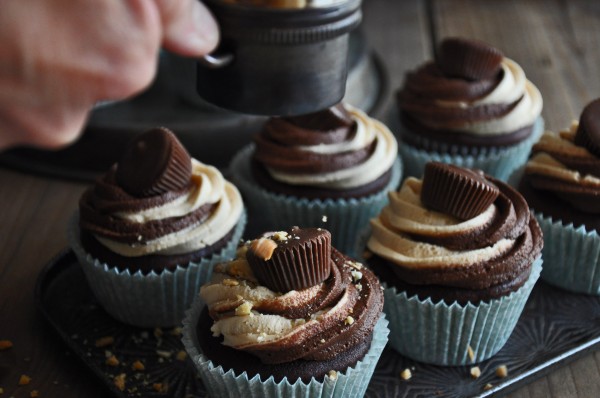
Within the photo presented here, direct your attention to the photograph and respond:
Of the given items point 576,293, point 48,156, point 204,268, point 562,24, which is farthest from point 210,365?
point 562,24

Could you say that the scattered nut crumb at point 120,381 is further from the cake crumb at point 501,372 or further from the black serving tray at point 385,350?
the cake crumb at point 501,372

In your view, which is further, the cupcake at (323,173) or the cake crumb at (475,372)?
the cupcake at (323,173)

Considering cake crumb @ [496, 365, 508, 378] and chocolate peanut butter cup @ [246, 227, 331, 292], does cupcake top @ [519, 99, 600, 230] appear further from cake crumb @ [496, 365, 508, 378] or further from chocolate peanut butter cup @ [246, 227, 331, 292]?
chocolate peanut butter cup @ [246, 227, 331, 292]

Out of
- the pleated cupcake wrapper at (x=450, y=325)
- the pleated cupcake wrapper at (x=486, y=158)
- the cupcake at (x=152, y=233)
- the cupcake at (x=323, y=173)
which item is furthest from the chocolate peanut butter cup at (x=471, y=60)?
the cupcake at (x=152, y=233)

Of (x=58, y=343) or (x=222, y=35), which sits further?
(x=58, y=343)

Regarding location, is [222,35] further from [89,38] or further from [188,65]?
[188,65]

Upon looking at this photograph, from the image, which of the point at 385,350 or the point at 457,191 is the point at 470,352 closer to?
the point at 385,350
